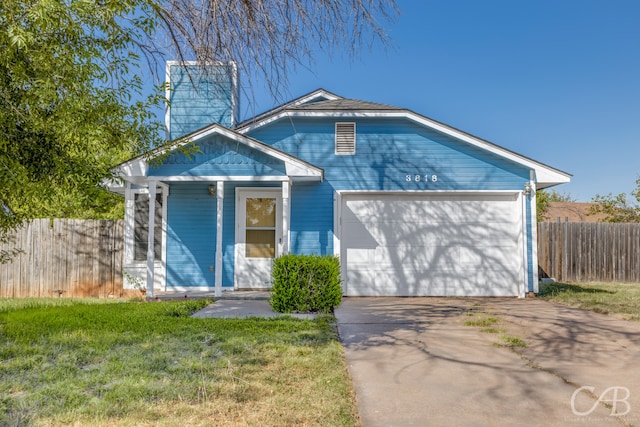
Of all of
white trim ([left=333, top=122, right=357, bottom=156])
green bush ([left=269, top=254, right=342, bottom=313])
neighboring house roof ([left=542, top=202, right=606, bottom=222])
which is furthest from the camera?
neighboring house roof ([left=542, top=202, right=606, bottom=222])

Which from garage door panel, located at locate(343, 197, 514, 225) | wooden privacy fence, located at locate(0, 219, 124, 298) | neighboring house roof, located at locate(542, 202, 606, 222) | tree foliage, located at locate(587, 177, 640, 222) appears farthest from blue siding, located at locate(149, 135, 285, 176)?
neighboring house roof, located at locate(542, 202, 606, 222)

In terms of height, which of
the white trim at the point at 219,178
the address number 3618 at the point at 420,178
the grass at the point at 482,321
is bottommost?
the grass at the point at 482,321

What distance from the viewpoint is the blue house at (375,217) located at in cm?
971

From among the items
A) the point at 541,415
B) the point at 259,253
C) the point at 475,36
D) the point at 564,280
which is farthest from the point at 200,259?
the point at 564,280

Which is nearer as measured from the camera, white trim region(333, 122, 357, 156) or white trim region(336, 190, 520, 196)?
white trim region(336, 190, 520, 196)

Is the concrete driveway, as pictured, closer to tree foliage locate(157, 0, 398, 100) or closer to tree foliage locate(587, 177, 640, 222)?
tree foliage locate(157, 0, 398, 100)

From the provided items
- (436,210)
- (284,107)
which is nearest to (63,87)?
(284,107)

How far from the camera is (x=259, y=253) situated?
9789 millimetres

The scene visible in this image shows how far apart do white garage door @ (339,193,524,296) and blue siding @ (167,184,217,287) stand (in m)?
2.95

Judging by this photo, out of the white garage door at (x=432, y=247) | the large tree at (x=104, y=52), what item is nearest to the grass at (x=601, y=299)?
the white garage door at (x=432, y=247)

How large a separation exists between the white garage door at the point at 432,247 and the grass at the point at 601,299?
101 cm

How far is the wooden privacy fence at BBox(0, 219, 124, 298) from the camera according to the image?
9.99 m

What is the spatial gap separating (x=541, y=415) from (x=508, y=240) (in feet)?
24.4

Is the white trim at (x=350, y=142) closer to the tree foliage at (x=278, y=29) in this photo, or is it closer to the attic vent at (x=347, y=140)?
the attic vent at (x=347, y=140)
